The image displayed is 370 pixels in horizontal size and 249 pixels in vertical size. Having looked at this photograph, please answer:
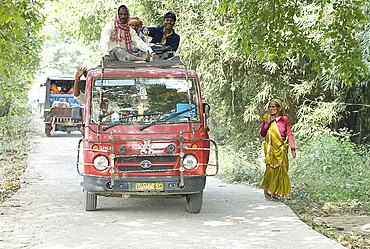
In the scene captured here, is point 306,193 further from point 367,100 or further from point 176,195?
point 367,100

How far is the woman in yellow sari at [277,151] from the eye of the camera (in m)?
9.14

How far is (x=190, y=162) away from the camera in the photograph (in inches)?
296

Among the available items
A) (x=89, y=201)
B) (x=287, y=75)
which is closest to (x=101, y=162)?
(x=89, y=201)

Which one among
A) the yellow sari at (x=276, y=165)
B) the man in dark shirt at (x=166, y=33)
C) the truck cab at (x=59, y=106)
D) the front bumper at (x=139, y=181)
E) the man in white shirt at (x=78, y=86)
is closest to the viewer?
the front bumper at (x=139, y=181)

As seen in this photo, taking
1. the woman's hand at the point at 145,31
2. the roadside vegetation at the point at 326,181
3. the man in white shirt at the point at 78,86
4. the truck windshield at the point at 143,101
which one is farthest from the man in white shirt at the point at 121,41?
the roadside vegetation at the point at 326,181

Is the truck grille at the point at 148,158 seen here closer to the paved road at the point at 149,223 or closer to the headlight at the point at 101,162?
the headlight at the point at 101,162

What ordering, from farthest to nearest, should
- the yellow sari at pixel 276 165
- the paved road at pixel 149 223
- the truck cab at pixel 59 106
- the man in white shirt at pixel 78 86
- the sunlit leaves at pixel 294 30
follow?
the truck cab at pixel 59 106, the yellow sari at pixel 276 165, the man in white shirt at pixel 78 86, the sunlit leaves at pixel 294 30, the paved road at pixel 149 223

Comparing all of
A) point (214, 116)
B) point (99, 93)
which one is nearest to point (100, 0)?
point (214, 116)

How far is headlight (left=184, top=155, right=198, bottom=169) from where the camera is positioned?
7496 mm

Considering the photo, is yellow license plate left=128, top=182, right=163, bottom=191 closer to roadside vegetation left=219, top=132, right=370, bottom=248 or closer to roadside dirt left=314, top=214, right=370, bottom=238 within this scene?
roadside vegetation left=219, top=132, right=370, bottom=248

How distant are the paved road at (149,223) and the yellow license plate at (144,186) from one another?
486 millimetres

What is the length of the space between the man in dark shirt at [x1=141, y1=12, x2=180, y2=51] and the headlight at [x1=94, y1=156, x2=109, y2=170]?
4031 millimetres

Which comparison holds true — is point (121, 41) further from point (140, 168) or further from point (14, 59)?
point (14, 59)

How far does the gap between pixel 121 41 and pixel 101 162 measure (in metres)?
2.80
